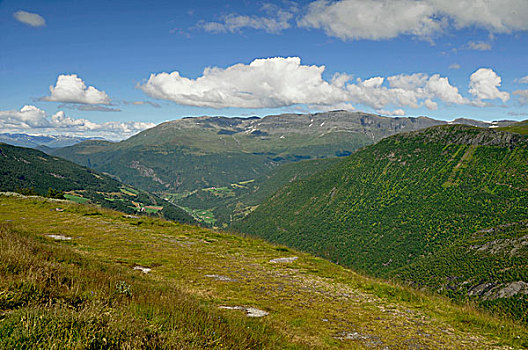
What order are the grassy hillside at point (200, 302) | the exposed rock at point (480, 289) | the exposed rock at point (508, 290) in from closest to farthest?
the grassy hillside at point (200, 302)
the exposed rock at point (508, 290)
the exposed rock at point (480, 289)

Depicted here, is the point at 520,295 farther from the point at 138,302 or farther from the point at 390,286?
the point at 138,302

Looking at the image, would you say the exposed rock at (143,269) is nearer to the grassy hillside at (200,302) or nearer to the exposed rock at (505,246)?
the grassy hillside at (200,302)

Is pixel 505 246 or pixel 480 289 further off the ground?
pixel 505 246

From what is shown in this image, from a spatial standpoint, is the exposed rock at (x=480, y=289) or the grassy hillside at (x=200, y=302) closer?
the grassy hillside at (x=200, y=302)

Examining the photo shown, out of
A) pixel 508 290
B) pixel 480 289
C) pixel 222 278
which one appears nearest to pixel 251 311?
pixel 222 278

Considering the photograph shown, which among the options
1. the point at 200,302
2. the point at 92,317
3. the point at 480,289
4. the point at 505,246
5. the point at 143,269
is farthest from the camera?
the point at 505,246

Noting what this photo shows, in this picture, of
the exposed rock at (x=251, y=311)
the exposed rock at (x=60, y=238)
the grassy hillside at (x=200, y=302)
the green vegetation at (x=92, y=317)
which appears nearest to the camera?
the green vegetation at (x=92, y=317)

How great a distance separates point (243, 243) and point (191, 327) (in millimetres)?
16513

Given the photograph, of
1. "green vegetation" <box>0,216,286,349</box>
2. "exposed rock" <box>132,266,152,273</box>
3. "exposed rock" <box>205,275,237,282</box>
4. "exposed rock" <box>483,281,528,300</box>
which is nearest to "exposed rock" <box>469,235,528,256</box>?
"exposed rock" <box>483,281,528,300</box>

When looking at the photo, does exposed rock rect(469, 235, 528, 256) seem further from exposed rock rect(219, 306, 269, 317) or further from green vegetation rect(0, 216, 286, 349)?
green vegetation rect(0, 216, 286, 349)

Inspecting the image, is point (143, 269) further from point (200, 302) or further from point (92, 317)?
point (92, 317)

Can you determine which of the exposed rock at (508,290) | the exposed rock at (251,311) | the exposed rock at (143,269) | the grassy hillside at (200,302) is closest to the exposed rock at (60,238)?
the grassy hillside at (200,302)

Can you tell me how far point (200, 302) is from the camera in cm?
898

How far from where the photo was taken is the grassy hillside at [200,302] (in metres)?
4.57
